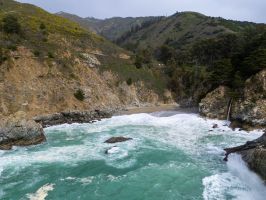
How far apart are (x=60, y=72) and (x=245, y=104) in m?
37.4

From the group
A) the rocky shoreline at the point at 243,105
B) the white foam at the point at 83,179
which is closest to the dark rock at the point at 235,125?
the rocky shoreline at the point at 243,105

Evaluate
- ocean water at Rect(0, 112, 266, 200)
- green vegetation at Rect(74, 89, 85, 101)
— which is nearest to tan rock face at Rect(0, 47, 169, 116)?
green vegetation at Rect(74, 89, 85, 101)

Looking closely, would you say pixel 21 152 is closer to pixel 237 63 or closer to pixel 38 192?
pixel 38 192

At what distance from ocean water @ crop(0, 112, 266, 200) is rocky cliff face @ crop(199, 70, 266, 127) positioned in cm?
379

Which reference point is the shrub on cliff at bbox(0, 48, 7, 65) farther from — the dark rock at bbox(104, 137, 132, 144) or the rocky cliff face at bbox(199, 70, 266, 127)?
the rocky cliff face at bbox(199, 70, 266, 127)

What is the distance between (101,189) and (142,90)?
54.3 meters

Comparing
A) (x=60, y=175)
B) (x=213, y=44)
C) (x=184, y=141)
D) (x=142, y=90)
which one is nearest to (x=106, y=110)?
(x=142, y=90)


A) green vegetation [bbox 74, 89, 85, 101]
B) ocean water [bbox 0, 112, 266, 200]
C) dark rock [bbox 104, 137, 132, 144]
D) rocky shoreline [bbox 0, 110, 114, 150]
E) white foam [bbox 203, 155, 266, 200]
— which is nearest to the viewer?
white foam [bbox 203, 155, 266, 200]

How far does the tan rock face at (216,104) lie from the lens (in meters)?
56.0

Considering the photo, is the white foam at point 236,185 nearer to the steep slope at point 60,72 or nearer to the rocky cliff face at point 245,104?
the rocky cliff face at point 245,104

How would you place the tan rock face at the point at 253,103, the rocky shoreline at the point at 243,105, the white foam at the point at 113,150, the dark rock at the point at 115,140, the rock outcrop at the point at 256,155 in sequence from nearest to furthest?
1. the rock outcrop at the point at 256,155
2. the white foam at the point at 113,150
3. the dark rock at the point at 115,140
4. the tan rock face at the point at 253,103
5. the rocky shoreline at the point at 243,105

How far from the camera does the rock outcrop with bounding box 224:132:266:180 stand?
27984 millimetres

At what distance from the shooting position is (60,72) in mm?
67938

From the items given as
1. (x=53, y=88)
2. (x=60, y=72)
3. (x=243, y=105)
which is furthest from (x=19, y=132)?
(x=243, y=105)
